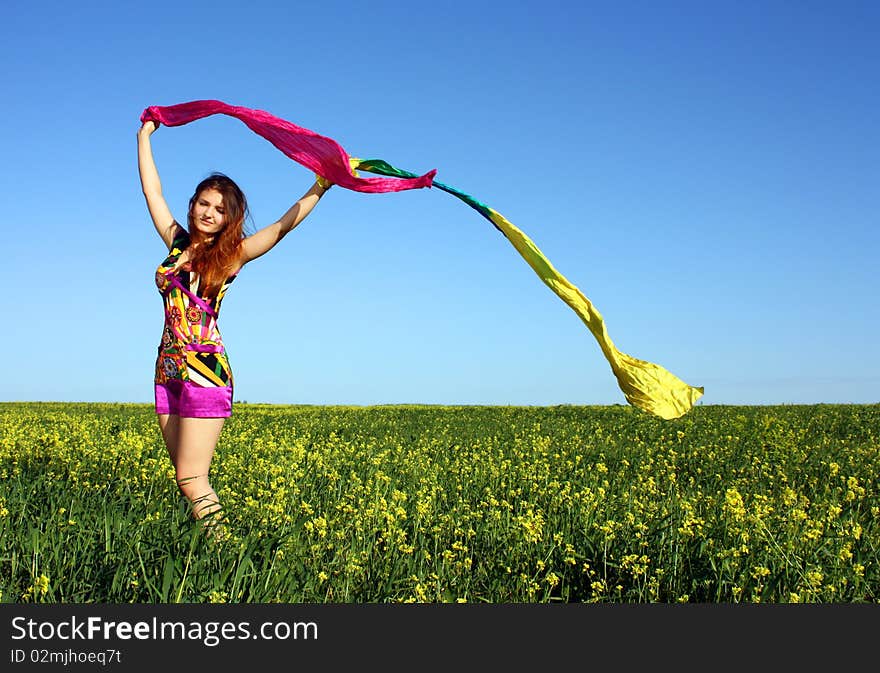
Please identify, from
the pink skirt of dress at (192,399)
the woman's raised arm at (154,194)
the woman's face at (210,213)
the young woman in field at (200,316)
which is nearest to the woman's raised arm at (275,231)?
the young woman in field at (200,316)

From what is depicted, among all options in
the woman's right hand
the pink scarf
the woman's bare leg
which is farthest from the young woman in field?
the woman's right hand

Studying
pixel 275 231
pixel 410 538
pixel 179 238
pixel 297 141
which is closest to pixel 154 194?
pixel 179 238

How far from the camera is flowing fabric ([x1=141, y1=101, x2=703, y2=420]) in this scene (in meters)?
5.44

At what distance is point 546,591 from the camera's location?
4.47 m

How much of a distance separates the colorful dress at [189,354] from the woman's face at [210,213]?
30 cm

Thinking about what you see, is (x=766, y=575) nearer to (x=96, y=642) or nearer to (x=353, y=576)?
(x=353, y=576)

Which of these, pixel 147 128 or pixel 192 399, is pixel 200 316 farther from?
pixel 147 128

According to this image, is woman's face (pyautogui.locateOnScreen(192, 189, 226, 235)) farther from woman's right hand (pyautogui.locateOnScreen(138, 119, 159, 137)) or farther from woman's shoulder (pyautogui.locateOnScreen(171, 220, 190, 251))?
→ woman's right hand (pyautogui.locateOnScreen(138, 119, 159, 137))

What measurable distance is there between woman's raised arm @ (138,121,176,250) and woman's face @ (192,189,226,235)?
23 cm

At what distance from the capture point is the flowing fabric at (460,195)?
5441 mm

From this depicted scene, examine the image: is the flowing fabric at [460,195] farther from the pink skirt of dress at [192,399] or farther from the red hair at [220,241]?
the pink skirt of dress at [192,399]

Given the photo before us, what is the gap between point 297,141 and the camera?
18.1 feet

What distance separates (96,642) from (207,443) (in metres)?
1.77

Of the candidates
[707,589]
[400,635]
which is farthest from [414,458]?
[400,635]
